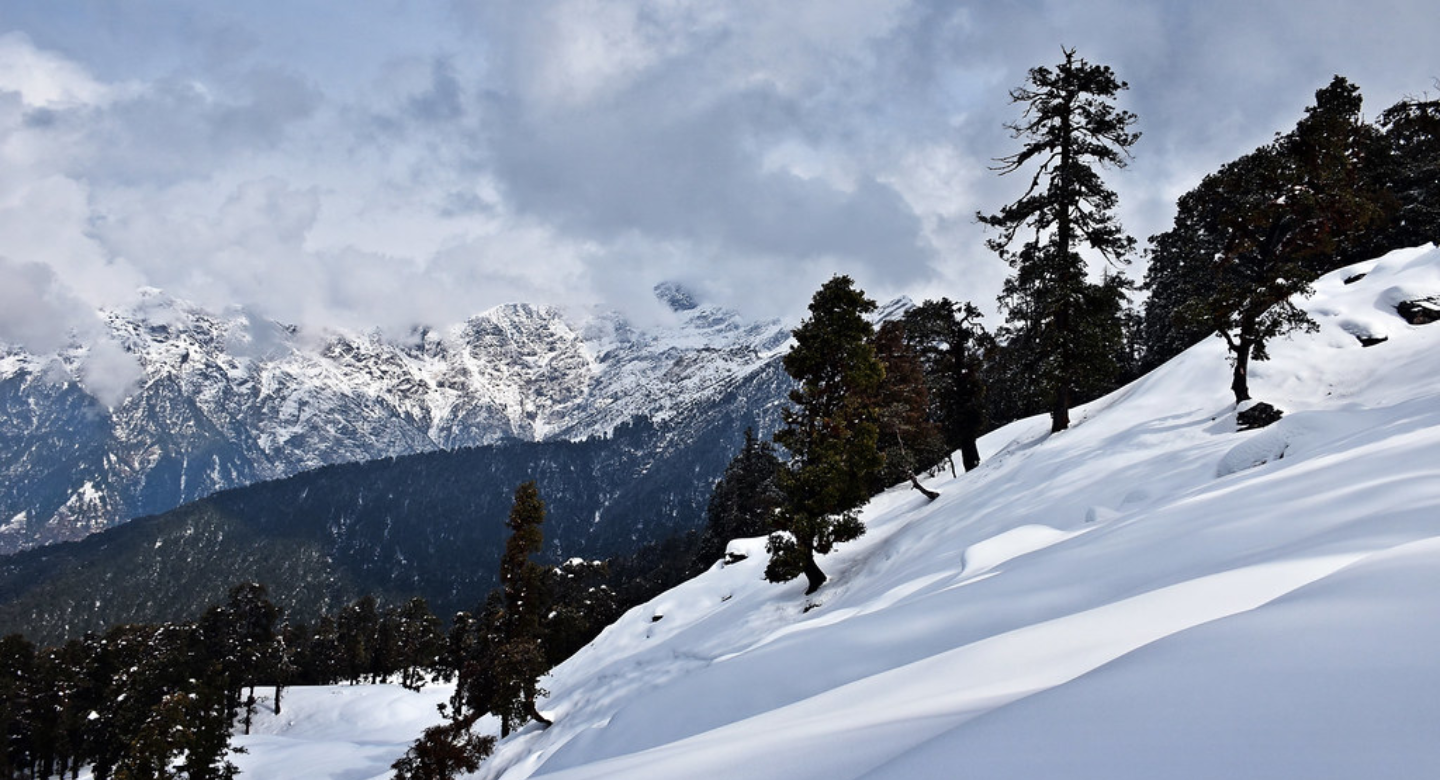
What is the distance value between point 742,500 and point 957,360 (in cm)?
2443

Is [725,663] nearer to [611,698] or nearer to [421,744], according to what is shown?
[611,698]

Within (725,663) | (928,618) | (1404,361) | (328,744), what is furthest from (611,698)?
(328,744)

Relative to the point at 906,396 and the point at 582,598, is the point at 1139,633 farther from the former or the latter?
the point at 582,598

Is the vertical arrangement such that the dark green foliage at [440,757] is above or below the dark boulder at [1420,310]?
below

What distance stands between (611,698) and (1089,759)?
18514 mm

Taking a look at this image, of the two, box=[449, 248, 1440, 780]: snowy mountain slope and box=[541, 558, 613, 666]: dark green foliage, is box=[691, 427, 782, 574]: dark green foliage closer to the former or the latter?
box=[541, 558, 613, 666]: dark green foliage

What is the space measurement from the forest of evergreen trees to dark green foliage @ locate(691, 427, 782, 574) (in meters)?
0.21

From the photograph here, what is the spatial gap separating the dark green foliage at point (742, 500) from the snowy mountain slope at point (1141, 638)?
3213cm

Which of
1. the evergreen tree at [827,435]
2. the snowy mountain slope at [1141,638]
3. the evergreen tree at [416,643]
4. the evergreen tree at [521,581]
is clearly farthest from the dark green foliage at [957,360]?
the evergreen tree at [416,643]

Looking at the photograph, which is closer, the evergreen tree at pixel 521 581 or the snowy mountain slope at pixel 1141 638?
the snowy mountain slope at pixel 1141 638

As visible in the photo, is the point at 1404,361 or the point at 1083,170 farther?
the point at 1083,170

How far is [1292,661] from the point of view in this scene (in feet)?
8.04

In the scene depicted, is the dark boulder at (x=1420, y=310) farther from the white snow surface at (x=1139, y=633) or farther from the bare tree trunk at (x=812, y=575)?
the bare tree trunk at (x=812, y=575)

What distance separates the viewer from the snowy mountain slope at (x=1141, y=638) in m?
2.14
